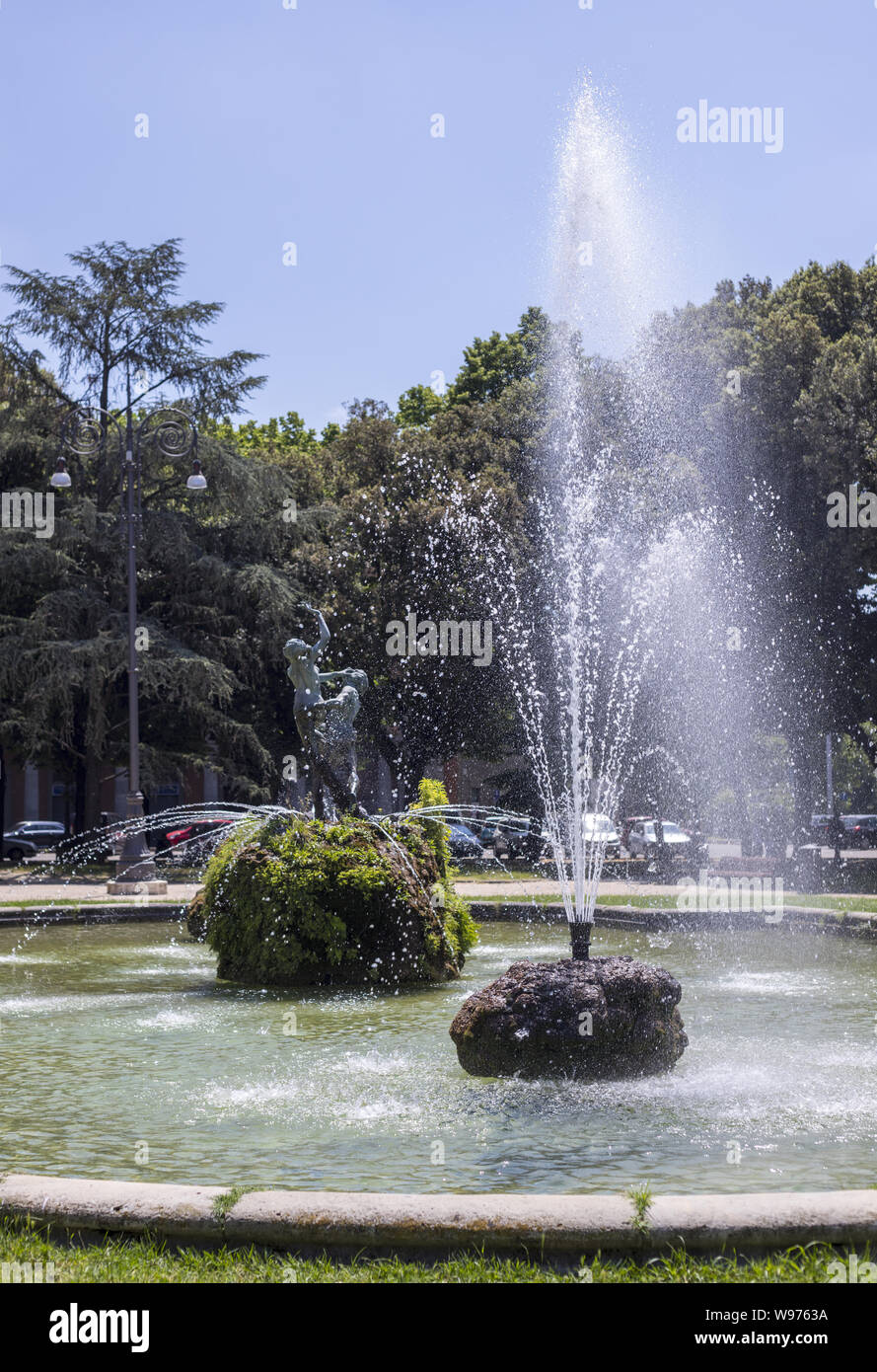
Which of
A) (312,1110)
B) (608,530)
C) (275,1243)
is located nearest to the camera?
(275,1243)

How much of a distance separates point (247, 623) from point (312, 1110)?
3085cm

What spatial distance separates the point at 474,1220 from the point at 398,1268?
277 millimetres

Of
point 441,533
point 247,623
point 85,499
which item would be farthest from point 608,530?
point 85,499

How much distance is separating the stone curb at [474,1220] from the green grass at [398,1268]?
5 centimetres

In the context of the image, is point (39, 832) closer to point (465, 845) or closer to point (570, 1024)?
point (465, 845)

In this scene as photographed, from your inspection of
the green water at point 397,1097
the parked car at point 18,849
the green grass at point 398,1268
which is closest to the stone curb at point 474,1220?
the green grass at point 398,1268

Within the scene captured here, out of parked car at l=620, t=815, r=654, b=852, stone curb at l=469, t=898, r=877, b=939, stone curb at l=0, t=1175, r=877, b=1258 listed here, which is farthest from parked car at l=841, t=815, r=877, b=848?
stone curb at l=0, t=1175, r=877, b=1258

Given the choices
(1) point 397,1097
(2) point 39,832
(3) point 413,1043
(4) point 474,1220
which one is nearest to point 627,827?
(2) point 39,832

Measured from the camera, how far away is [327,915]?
11.9 meters

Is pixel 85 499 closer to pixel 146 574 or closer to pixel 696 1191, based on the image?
pixel 146 574

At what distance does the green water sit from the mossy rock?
36 centimetres

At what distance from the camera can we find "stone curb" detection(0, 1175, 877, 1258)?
4.46 m

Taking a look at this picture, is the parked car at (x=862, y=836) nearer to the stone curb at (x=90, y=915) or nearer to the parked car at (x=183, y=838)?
the parked car at (x=183, y=838)

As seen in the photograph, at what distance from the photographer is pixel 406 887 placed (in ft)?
40.2
